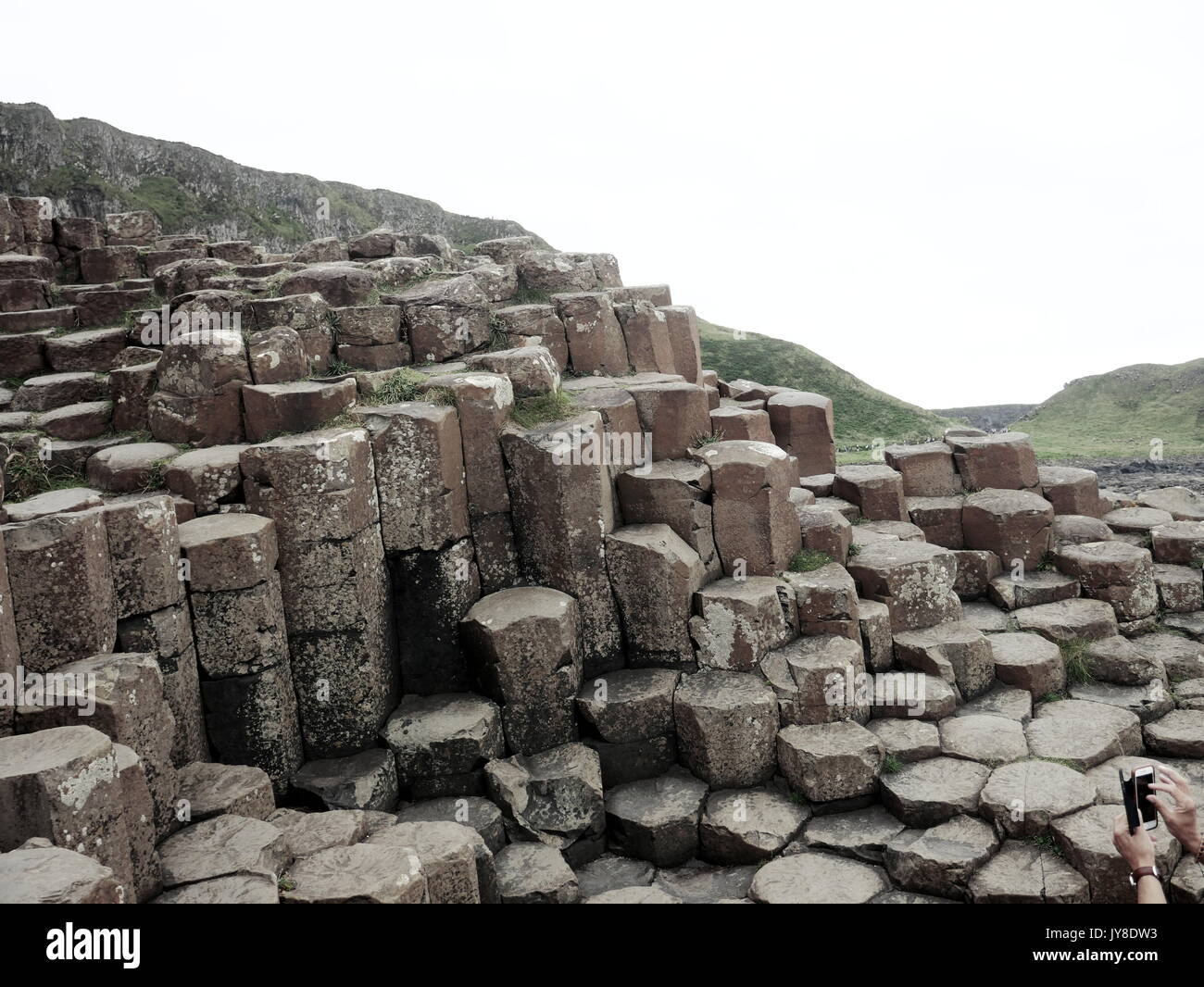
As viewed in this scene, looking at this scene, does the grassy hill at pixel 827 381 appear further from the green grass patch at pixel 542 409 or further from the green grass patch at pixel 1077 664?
the green grass patch at pixel 542 409

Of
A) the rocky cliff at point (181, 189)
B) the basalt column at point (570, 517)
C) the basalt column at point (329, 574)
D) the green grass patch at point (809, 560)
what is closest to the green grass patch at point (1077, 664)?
the green grass patch at point (809, 560)

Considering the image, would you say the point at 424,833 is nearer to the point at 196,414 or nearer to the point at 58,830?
the point at 58,830

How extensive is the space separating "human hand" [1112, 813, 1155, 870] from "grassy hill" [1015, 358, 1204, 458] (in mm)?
24162

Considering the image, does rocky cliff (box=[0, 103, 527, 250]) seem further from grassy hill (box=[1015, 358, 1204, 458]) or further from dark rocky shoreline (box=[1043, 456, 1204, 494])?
dark rocky shoreline (box=[1043, 456, 1204, 494])

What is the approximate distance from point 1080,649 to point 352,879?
9.42 metres

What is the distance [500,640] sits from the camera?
9.99 m

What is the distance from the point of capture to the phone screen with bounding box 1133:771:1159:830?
5301mm

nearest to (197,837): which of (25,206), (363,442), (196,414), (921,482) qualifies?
(363,442)

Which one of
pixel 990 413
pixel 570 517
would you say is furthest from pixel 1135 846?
pixel 990 413

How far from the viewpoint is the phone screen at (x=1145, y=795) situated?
530 cm

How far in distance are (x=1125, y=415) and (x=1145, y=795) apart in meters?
32.0

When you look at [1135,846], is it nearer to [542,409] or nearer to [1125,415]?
[542,409]
